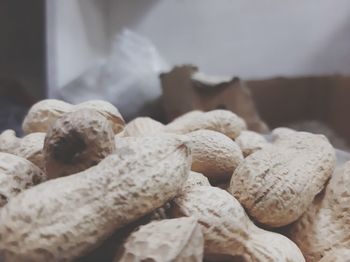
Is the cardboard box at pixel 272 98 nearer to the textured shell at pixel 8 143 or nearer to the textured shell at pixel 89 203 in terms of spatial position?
the textured shell at pixel 8 143

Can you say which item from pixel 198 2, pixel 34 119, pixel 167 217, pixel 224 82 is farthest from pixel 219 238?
pixel 198 2

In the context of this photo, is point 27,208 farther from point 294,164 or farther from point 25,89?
point 25,89

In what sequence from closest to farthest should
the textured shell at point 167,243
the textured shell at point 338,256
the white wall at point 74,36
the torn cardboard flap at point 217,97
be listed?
the textured shell at point 167,243, the textured shell at point 338,256, the torn cardboard flap at point 217,97, the white wall at point 74,36

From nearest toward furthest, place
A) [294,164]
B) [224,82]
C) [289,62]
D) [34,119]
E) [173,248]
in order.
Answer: [173,248]
[294,164]
[34,119]
[224,82]
[289,62]

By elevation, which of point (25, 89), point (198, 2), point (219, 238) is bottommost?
point (25, 89)

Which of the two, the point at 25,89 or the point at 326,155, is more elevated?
the point at 326,155

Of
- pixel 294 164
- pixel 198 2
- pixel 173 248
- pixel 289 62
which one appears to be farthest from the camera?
pixel 198 2

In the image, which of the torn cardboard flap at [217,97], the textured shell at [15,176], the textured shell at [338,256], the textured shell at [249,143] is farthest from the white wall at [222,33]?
the textured shell at [338,256]

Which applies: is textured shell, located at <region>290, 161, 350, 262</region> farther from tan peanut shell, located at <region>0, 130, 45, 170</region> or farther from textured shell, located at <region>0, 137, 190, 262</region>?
tan peanut shell, located at <region>0, 130, 45, 170</region>
